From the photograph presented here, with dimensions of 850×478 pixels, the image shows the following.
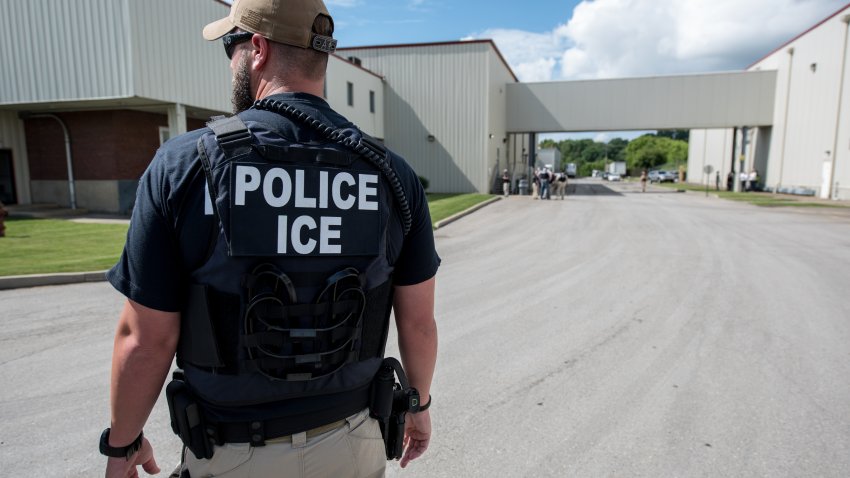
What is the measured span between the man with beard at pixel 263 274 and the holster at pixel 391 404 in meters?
0.05

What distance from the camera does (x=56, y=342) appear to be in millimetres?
5223

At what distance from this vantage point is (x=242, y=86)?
167 cm

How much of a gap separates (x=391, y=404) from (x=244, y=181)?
86 cm

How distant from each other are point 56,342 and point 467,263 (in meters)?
6.55

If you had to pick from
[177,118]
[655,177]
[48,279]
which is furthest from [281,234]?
[655,177]

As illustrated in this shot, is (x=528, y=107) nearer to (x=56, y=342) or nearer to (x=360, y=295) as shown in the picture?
(x=56, y=342)

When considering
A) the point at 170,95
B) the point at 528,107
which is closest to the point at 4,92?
the point at 170,95

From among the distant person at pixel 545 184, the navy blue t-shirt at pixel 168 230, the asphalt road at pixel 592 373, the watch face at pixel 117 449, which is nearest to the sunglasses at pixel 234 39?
the navy blue t-shirt at pixel 168 230

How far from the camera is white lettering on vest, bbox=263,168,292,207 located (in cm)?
146

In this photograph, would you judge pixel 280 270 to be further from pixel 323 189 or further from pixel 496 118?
pixel 496 118

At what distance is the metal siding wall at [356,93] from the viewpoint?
981 inches

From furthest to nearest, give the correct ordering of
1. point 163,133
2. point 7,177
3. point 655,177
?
point 655,177, point 163,133, point 7,177

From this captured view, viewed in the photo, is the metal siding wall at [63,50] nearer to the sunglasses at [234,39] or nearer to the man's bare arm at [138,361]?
the sunglasses at [234,39]

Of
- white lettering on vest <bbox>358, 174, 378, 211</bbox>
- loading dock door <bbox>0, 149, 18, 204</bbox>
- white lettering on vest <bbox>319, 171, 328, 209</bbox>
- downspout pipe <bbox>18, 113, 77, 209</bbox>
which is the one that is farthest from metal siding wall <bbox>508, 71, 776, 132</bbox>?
white lettering on vest <bbox>319, 171, 328, 209</bbox>
